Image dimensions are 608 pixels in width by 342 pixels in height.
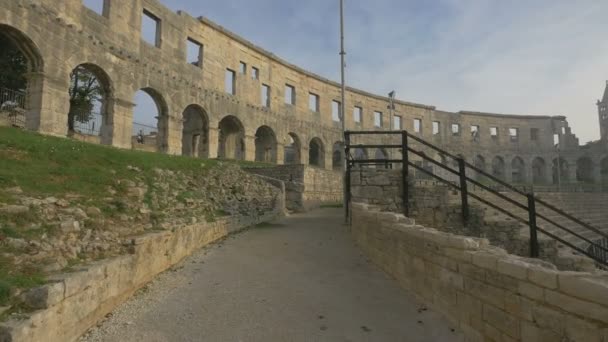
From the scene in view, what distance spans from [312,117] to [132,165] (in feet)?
72.8

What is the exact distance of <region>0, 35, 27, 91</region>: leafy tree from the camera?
688 inches

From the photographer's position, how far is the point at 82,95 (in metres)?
22.5

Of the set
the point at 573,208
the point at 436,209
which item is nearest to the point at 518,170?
the point at 573,208

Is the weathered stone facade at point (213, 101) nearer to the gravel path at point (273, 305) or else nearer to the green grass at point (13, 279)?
the gravel path at point (273, 305)

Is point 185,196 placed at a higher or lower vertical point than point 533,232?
higher

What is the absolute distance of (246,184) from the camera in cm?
→ 1240

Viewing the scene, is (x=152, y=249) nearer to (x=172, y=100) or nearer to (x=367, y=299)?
(x=367, y=299)

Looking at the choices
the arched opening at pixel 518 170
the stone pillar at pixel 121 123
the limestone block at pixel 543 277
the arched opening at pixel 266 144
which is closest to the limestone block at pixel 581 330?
the limestone block at pixel 543 277

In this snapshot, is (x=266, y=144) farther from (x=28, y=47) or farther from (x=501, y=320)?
(x=501, y=320)

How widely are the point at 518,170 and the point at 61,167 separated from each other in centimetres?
4819

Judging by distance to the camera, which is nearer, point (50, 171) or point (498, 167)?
point (50, 171)

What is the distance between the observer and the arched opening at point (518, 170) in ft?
135

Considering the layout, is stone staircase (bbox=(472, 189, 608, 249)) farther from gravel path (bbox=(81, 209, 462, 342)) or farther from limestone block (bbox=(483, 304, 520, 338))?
limestone block (bbox=(483, 304, 520, 338))

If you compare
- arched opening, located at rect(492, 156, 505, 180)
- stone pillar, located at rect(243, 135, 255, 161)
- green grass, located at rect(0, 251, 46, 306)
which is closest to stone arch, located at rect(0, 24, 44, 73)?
stone pillar, located at rect(243, 135, 255, 161)
